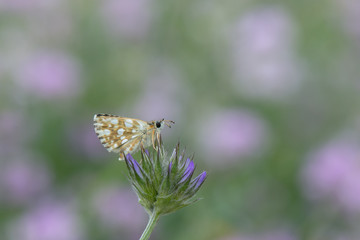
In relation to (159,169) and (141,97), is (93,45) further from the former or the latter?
(159,169)

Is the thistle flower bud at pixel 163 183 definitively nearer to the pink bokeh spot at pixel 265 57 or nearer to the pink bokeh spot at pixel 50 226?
the pink bokeh spot at pixel 50 226

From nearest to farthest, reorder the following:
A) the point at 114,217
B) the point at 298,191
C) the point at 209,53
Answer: the point at 114,217
the point at 298,191
the point at 209,53

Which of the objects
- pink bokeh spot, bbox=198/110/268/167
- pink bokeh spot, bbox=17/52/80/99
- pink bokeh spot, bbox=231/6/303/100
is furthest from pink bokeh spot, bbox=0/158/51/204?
pink bokeh spot, bbox=231/6/303/100

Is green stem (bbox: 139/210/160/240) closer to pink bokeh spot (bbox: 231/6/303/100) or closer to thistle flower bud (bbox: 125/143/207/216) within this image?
thistle flower bud (bbox: 125/143/207/216)

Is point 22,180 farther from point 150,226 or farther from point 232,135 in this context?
point 150,226

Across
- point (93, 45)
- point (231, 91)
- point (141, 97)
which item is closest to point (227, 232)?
point (141, 97)

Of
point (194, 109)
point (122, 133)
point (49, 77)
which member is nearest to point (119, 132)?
point (122, 133)
